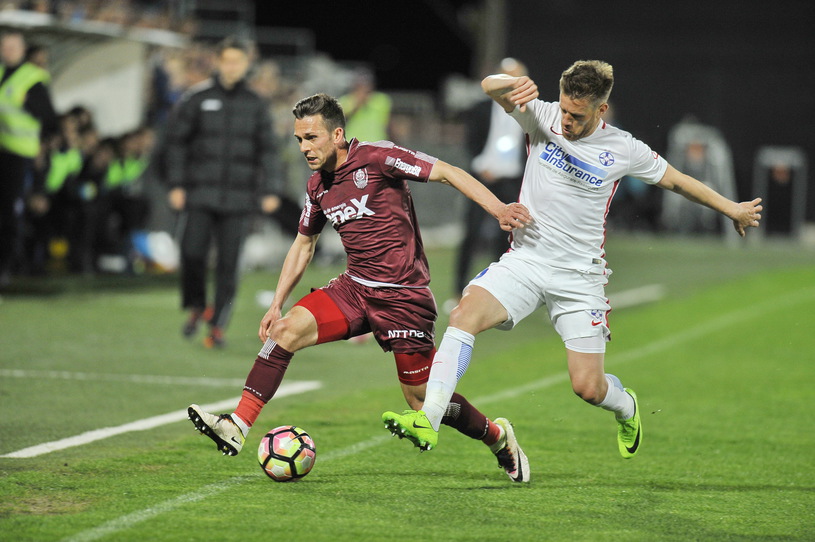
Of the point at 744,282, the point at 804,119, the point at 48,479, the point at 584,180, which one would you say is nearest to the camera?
the point at 48,479

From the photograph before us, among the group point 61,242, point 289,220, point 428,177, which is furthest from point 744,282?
point 428,177

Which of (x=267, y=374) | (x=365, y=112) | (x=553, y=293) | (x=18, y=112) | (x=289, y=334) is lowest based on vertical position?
(x=267, y=374)

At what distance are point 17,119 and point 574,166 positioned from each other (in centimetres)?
865

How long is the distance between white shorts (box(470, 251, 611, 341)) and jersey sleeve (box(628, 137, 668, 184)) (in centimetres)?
55

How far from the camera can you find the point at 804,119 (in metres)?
33.1

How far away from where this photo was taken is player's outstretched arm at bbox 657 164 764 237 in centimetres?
637

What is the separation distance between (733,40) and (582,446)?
2800 centimetres

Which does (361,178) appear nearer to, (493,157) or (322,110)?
(322,110)

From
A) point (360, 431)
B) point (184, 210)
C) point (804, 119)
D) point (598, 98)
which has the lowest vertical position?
point (360, 431)

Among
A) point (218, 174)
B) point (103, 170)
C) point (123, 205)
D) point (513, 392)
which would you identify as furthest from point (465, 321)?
point (123, 205)

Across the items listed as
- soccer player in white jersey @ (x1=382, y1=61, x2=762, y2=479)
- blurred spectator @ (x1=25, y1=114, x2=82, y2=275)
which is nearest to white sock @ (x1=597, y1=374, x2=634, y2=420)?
soccer player in white jersey @ (x1=382, y1=61, x2=762, y2=479)

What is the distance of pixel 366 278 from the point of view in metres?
6.28

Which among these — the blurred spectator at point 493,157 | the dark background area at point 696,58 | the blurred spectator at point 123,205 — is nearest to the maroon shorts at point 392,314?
the blurred spectator at point 493,157

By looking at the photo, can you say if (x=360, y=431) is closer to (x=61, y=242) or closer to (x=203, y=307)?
(x=203, y=307)
